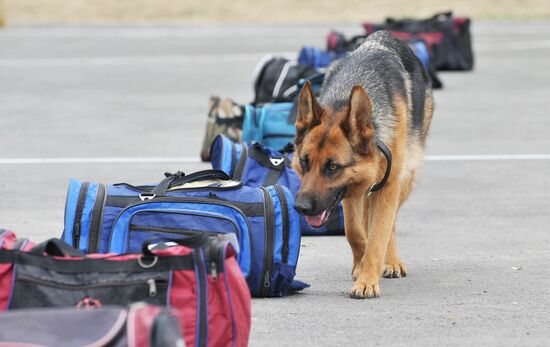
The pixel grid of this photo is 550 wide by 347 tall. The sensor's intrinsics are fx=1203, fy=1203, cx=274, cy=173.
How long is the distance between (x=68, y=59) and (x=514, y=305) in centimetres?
1437

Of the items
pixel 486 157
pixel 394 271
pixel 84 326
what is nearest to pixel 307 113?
pixel 394 271

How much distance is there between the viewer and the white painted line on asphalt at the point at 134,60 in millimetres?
19047

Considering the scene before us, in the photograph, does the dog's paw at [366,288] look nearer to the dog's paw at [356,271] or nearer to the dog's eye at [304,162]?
the dog's paw at [356,271]

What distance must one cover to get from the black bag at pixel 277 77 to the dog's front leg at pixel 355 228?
419 cm

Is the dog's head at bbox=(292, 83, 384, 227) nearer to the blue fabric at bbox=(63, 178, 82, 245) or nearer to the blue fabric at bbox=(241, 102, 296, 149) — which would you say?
the blue fabric at bbox=(63, 178, 82, 245)

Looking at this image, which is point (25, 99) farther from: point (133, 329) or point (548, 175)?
point (133, 329)

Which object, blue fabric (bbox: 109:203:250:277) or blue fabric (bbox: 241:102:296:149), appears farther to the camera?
→ blue fabric (bbox: 241:102:296:149)

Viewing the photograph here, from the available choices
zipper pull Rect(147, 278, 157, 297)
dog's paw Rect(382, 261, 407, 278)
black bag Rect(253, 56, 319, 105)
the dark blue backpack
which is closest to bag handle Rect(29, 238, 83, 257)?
zipper pull Rect(147, 278, 157, 297)

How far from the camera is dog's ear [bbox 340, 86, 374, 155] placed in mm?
6258

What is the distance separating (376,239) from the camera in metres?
6.63

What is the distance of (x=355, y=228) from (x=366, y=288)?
512 mm

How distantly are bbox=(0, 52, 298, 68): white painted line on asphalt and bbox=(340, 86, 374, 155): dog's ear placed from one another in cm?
1305

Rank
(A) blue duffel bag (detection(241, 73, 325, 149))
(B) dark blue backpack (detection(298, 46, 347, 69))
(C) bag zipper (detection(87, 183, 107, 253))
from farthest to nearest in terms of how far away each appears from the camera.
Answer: (B) dark blue backpack (detection(298, 46, 347, 69)), (A) blue duffel bag (detection(241, 73, 325, 149)), (C) bag zipper (detection(87, 183, 107, 253))

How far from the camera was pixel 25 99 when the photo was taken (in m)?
15.0
